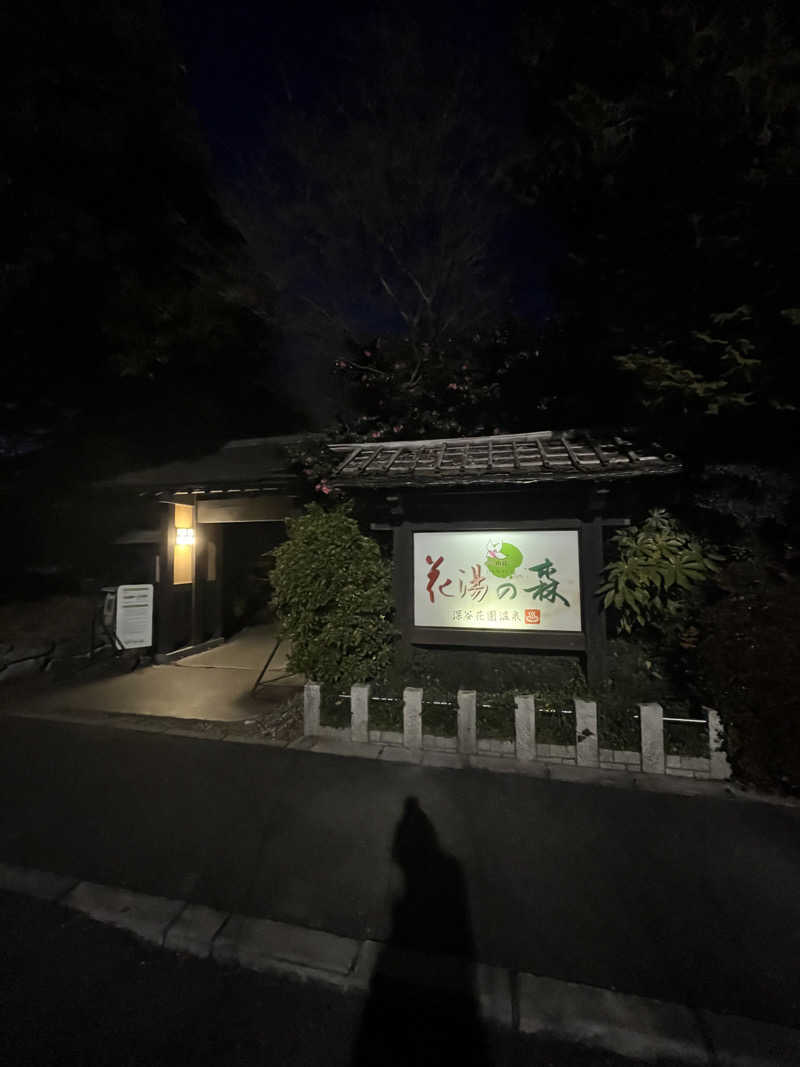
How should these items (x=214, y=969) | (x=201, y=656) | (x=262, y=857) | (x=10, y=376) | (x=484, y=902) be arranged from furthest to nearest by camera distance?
(x=201, y=656) < (x=10, y=376) < (x=262, y=857) < (x=484, y=902) < (x=214, y=969)

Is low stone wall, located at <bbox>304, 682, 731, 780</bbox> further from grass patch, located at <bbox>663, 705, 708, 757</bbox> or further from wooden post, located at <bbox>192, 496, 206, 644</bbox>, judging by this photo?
wooden post, located at <bbox>192, 496, 206, 644</bbox>

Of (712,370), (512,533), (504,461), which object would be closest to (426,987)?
(512,533)

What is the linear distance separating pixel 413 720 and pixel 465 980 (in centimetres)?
273

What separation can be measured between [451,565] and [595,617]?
2022 mm

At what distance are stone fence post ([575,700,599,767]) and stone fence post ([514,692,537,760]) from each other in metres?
0.44

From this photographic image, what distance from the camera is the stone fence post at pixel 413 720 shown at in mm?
5129

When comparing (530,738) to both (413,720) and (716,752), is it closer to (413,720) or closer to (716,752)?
(413,720)

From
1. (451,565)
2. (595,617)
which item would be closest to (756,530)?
(595,617)

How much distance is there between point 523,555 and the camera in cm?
629

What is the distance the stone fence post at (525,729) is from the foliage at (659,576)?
1851 mm

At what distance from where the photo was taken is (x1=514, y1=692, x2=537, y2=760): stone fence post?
484 cm

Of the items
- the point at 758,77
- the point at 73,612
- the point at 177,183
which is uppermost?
the point at 177,183

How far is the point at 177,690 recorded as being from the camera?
7.70 metres

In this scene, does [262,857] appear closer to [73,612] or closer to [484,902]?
[484,902]
